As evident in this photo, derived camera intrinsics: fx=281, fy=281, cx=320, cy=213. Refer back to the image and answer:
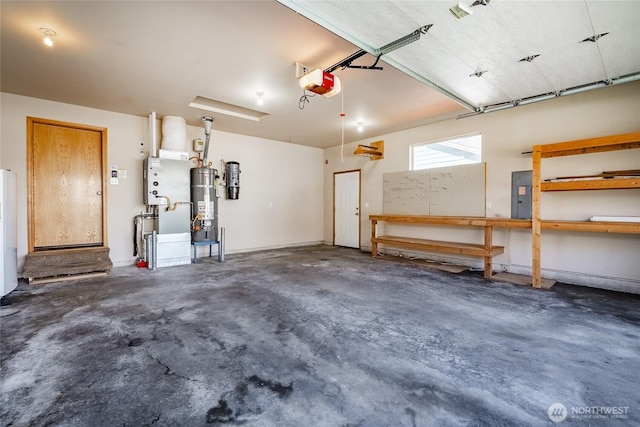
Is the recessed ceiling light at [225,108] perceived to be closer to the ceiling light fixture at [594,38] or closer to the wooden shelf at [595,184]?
the ceiling light fixture at [594,38]

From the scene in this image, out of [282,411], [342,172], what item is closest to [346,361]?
[282,411]

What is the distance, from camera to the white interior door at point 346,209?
7.59 m

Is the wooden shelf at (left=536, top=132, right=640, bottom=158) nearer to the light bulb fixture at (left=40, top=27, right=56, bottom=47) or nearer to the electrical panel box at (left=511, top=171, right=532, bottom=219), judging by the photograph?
the electrical panel box at (left=511, top=171, right=532, bottom=219)

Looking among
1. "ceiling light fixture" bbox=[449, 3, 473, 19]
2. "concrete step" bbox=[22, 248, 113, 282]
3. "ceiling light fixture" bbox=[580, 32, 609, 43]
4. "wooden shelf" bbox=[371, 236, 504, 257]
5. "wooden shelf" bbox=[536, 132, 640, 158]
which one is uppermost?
"ceiling light fixture" bbox=[580, 32, 609, 43]

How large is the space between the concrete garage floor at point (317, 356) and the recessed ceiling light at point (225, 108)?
10.2 feet

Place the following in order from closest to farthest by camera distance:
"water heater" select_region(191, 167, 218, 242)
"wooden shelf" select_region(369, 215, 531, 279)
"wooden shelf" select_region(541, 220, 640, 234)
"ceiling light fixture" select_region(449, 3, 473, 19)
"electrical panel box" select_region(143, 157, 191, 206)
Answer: "ceiling light fixture" select_region(449, 3, 473, 19), "wooden shelf" select_region(541, 220, 640, 234), "wooden shelf" select_region(369, 215, 531, 279), "electrical panel box" select_region(143, 157, 191, 206), "water heater" select_region(191, 167, 218, 242)

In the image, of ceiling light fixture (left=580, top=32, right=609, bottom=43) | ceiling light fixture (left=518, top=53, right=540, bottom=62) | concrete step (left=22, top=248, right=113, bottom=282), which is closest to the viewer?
ceiling light fixture (left=580, top=32, right=609, bottom=43)

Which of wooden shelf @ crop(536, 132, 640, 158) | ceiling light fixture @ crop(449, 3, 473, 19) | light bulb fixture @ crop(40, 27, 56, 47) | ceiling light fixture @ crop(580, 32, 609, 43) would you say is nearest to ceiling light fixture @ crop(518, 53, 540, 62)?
ceiling light fixture @ crop(580, 32, 609, 43)

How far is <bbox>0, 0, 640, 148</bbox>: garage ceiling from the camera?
2225 millimetres

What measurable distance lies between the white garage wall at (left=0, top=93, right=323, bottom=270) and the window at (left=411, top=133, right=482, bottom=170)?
319 centimetres

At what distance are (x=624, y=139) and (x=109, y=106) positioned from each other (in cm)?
755

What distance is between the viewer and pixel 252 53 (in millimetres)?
3246

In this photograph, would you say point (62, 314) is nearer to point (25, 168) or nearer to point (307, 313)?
point (307, 313)
